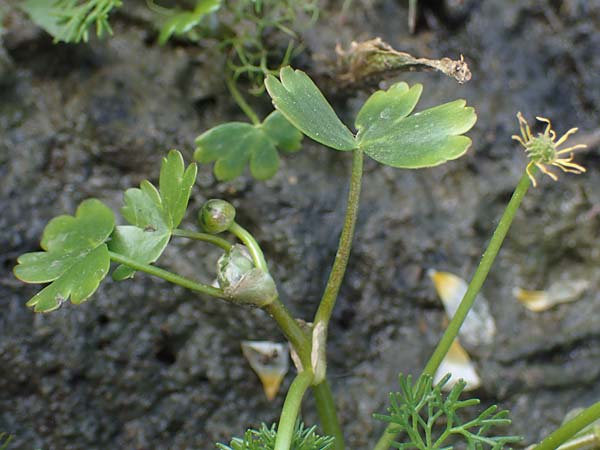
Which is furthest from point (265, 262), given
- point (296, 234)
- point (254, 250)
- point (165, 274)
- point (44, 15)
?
point (44, 15)

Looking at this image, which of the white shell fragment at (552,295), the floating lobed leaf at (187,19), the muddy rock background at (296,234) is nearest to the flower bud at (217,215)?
the muddy rock background at (296,234)

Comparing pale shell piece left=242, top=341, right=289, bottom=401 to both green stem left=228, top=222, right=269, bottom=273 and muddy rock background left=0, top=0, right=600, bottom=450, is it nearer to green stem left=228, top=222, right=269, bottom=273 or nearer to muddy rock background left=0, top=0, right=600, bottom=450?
muddy rock background left=0, top=0, right=600, bottom=450

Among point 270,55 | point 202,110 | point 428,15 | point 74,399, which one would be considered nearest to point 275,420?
point 74,399

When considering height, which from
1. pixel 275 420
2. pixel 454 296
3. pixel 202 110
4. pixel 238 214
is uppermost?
pixel 202 110

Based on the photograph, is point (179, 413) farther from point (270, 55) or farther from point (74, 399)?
point (270, 55)

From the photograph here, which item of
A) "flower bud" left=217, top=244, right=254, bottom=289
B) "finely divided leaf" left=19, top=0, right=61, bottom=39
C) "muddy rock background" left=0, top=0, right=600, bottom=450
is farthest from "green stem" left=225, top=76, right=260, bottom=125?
"flower bud" left=217, top=244, right=254, bottom=289

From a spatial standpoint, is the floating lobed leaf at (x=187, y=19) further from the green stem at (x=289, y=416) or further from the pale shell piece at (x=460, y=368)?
the pale shell piece at (x=460, y=368)
